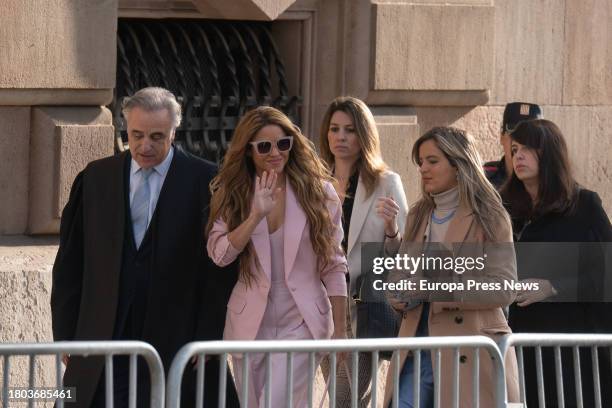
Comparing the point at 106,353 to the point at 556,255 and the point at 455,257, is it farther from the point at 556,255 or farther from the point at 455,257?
the point at 556,255

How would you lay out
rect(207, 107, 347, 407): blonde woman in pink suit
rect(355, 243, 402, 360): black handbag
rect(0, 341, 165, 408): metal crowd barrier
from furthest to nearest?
1. rect(355, 243, 402, 360): black handbag
2. rect(207, 107, 347, 407): blonde woman in pink suit
3. rect(0, 341, 165, 408): metal crowd barrier

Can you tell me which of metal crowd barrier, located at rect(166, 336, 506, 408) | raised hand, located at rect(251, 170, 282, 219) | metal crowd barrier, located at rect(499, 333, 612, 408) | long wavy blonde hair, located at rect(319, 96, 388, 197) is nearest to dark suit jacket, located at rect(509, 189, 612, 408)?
metal crowd barrier, located at rect(499, 333, 612, 408)

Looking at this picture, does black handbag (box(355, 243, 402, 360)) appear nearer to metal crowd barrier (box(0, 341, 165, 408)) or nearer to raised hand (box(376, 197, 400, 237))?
raised hand (box(376, 197, 400, 237))

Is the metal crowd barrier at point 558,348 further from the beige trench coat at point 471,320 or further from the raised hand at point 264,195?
the raised hand at point 264,195

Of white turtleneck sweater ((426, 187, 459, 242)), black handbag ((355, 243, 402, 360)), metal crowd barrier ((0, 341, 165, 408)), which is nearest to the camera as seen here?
metal crowd barrier ((0, 341, 165, 408))

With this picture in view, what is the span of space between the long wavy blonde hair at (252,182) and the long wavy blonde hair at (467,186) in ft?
1.43

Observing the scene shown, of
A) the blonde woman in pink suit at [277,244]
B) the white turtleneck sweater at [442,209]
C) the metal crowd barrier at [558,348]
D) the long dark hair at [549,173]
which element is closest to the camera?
the metal crowd barrier at [558,348]

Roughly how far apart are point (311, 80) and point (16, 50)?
2.06 m

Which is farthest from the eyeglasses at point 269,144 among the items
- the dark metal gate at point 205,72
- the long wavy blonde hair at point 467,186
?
the dark metal gate at point 205,72

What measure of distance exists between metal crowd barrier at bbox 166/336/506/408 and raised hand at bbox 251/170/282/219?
29.0 inches

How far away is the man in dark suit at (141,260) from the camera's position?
5867mm

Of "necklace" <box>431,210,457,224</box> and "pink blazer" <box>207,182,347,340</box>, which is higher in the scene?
"necklace" <box>431,210,457,224</box>

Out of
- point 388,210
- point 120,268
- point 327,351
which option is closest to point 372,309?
point 388,210

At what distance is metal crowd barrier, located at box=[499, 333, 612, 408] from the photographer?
551 centimetres
